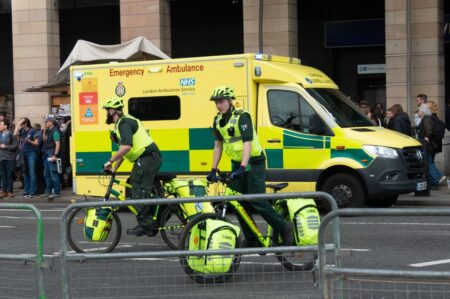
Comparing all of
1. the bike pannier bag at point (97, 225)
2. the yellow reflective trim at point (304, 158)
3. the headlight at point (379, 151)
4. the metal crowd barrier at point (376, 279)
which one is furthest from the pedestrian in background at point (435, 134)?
the metal crowd barrier at point (376, 279)

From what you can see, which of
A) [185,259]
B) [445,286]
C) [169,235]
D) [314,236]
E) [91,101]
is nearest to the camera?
[445,286]

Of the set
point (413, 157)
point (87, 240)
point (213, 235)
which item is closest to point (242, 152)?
point (213, 235)

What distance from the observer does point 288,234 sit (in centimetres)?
874

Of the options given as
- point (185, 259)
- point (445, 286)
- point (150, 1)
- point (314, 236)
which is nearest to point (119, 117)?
point (314, 236)

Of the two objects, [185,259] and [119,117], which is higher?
[119,117]

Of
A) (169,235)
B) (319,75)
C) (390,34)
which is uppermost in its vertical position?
(390,34)

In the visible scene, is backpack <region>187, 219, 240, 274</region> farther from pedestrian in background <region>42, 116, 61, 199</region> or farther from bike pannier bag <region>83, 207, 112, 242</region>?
pedestrian in background <region>42, 116, 61, 199</region>

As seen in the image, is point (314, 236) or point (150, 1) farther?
point (150, 1)

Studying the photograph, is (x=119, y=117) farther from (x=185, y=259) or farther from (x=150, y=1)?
(x=150, y=1)

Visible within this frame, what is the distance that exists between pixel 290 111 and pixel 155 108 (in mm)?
2449

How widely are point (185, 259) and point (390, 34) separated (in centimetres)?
1573

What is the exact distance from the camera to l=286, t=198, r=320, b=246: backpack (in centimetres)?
881

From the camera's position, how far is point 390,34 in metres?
20.8

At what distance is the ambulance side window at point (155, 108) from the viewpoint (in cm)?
A: 1505
